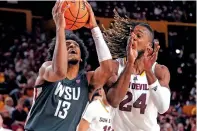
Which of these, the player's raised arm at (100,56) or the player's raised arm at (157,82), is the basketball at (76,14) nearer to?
the player's raised arm at (100,56)

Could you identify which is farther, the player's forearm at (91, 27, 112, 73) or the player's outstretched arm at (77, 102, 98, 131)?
the player's outstretched arm at (77, 102, 98, 131)

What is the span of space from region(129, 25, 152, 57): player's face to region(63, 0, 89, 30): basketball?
439 mm

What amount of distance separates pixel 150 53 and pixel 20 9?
1221 cm

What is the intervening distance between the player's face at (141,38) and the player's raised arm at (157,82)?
174 millimetres

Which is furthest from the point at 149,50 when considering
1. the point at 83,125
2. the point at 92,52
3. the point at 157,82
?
the point at 92,52

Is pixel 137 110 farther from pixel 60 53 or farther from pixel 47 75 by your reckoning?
pixel 60 53

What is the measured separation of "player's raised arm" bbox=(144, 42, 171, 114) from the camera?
369 cm

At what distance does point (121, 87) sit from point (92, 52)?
1028 cm

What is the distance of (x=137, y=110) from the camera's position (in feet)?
13.0

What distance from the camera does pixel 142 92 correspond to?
13.1 ft

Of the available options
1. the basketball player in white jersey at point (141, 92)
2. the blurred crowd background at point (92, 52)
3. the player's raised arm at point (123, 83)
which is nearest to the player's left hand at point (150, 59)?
the basketball player in white jersey at point (141, 92)

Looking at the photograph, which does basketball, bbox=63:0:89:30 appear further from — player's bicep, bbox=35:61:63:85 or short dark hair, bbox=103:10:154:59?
short dark hair, bbox=103:10:154:59

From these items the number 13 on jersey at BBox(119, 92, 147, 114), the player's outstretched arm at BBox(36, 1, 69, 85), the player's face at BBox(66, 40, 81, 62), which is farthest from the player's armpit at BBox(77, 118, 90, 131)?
the player's outstretched arm at BBox(36, 1, 69, 85)

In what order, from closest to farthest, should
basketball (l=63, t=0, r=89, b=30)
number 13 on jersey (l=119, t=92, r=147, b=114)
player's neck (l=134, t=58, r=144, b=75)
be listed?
basketball (l=63, t=0, r=89, b=30)
number 13 on jersey (l=119, t=92, r=147, b=114)
player's neck (l=134, t=58, r=144, b=75)
